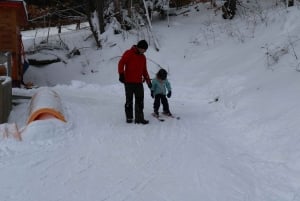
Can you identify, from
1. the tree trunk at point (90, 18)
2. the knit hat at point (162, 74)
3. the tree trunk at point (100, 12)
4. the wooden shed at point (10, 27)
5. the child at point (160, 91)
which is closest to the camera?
the knit hat at point (162, 74)

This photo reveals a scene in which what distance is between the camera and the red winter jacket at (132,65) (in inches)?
376

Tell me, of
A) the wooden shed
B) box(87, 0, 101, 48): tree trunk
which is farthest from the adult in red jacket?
box(87, 0, 101, 48): tree trunk

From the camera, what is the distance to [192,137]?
339 inches

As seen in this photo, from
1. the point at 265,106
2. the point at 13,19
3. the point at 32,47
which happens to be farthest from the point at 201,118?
the point at 32,47

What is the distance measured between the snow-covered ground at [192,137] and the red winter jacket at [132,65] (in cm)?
98

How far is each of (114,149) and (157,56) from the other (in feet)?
33.4

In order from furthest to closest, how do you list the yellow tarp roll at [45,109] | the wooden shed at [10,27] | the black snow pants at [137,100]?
the wooden shed at [10,27] < the black snow pants at [137,100] < the yellow tarp roll at [45,109]

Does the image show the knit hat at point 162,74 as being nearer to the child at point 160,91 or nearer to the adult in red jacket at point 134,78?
the child at point 160,91

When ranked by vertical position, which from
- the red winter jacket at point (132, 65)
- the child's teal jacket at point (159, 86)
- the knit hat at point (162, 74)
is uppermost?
the red winter jacket at point (132, 65)

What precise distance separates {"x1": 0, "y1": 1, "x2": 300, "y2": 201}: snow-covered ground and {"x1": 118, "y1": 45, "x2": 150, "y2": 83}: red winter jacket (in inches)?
38.5

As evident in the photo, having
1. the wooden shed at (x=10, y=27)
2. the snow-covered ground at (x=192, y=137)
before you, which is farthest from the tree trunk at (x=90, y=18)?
the wooden shed at (x=10, y=27)

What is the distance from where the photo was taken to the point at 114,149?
301 inches

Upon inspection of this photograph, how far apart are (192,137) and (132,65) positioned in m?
2.08

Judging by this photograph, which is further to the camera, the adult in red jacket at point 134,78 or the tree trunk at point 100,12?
the tree trunk at point 100,12
